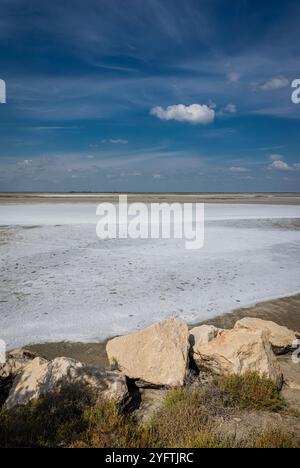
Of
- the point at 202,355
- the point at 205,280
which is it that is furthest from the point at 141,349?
the point at 205,280

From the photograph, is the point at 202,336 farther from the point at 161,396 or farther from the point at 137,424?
the point at 137,424

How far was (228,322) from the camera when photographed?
9008mm

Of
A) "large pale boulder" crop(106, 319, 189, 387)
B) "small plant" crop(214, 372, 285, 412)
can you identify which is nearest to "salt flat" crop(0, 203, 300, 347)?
"large pale boulder" crop(106, 319, 189, 387)

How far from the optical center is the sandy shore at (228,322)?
728cm

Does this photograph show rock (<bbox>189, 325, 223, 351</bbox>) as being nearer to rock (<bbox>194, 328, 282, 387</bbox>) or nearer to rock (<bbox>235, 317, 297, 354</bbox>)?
rock (<bbox>194, 328, 282, 387</bbox>)

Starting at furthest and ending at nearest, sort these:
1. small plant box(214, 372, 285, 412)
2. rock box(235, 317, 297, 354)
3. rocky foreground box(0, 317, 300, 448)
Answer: rock box(235, 317, 297, 354)
small plant box(214, 372, 285, 412)
rocky foreground box(0, 317, 300, 448)

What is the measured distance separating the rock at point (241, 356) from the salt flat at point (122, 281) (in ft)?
8.82

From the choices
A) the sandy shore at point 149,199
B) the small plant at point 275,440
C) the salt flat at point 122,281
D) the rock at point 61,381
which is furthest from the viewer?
the sandy shore at point 149,199

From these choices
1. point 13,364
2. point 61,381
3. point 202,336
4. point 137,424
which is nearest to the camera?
point 137,424

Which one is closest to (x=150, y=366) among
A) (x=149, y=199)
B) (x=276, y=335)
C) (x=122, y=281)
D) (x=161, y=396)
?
(x=161, y=396)

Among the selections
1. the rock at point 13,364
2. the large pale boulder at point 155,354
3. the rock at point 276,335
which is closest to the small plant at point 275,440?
the large pale boulder at point 155,354

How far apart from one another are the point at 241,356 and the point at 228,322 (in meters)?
3.10

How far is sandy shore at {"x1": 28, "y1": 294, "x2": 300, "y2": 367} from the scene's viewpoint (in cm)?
728

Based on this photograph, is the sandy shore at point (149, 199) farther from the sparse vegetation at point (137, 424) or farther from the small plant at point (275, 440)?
the small plant at point (275, 440)
